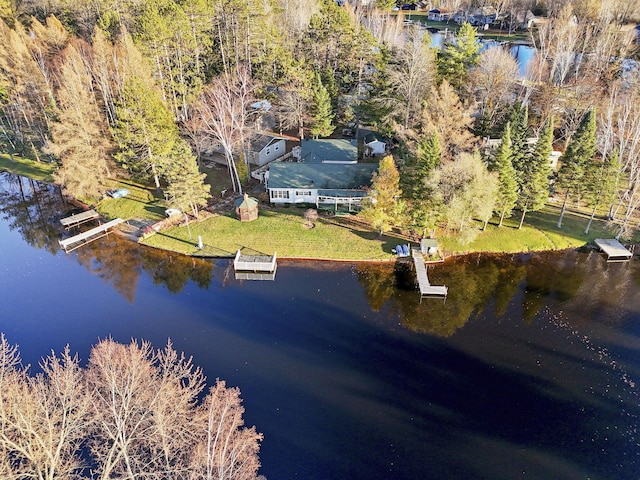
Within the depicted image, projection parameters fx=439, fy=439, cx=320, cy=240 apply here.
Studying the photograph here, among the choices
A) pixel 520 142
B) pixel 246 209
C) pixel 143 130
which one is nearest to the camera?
pixel 520 142

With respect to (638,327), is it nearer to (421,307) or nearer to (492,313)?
(492,313)

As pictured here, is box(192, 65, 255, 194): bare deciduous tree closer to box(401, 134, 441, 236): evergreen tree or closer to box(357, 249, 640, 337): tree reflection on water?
box(401, 134, 441, 236): evergreen tree

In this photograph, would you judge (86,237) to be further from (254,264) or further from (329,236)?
(329,236)

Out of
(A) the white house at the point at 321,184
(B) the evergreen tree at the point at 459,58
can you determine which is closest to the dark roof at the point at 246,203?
(A) the white house at the point at 321,184

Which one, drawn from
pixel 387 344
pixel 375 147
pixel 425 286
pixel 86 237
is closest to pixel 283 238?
pixel 425 286

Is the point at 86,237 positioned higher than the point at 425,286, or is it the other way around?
the point at 425,286

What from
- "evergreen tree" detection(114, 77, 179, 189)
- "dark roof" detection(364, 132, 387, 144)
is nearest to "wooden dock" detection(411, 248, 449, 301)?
"dark roof" detection(364, 132, 387, 144)

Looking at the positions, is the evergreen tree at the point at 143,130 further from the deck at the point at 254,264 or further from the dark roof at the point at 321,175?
the deck at the point at 254,264
